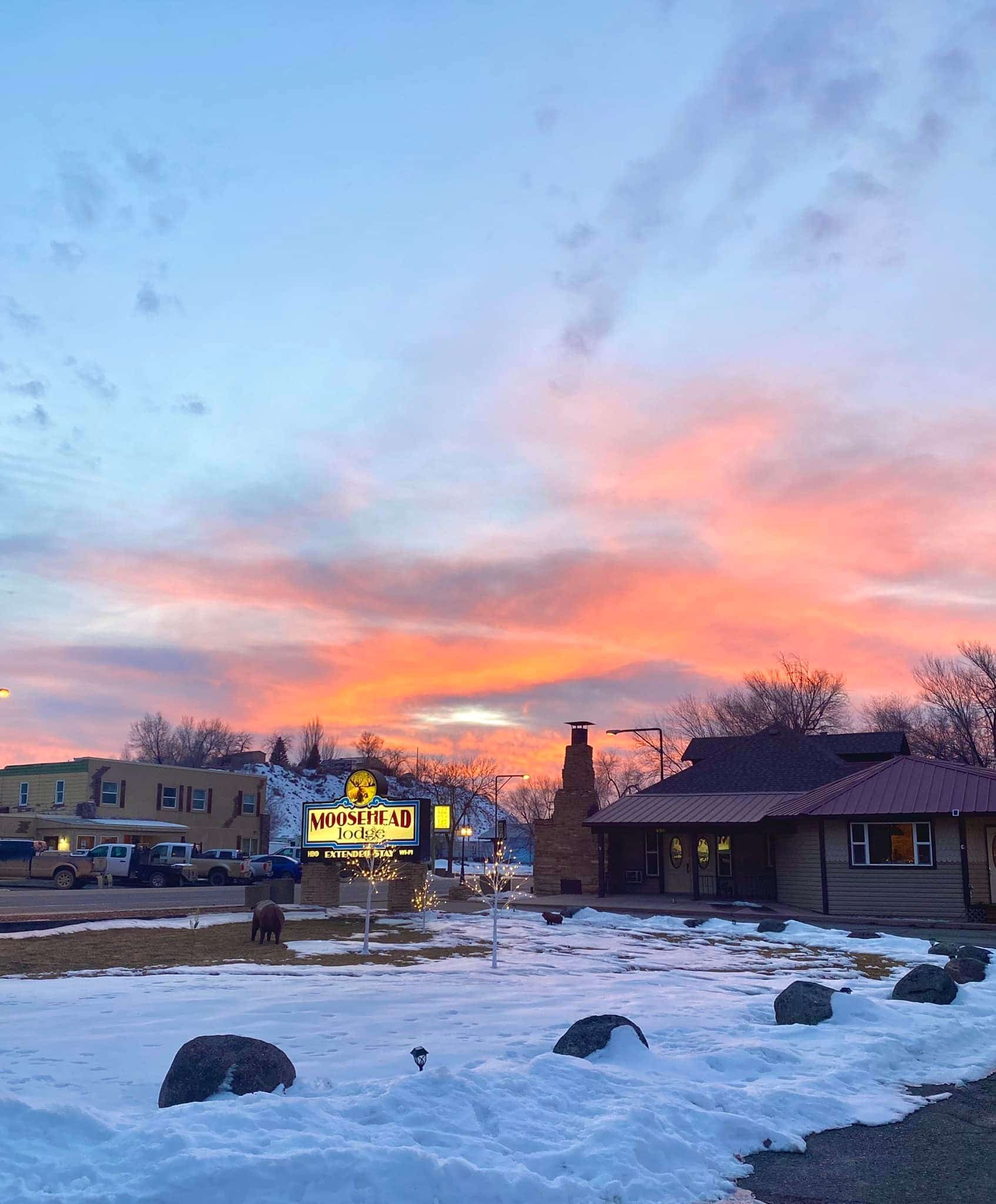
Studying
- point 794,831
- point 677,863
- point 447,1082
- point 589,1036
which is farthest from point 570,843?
point 447,1082

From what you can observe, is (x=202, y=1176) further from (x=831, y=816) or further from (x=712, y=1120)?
(x=831, y=816)

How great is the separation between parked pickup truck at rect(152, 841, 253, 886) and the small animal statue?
24.0 meters

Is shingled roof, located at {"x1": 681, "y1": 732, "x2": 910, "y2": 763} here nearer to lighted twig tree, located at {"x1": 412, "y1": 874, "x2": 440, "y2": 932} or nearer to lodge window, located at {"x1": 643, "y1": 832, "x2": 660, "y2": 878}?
lodge window, located at {"x1": 643, "y1": 832, "x2": 660, "y2": 878}

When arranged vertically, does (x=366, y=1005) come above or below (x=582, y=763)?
below

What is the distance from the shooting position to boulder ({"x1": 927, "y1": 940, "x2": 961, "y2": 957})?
20.9m

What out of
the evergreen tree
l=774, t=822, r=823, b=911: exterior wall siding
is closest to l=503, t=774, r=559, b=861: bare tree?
the evergreen tree

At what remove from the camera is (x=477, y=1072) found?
29.1 feet

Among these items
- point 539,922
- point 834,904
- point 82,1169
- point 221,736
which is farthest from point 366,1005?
point 221,736

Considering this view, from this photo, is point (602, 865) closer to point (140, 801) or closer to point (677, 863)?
point (677, 863)

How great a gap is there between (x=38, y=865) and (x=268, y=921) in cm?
2317

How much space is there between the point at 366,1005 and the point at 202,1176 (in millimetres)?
7913

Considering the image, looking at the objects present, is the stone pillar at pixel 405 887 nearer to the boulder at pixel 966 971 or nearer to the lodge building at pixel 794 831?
the lodge building at pixel 794 831

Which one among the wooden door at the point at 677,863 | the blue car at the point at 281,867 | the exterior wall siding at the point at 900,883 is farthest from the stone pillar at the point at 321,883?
the blue car at the point at 281,867

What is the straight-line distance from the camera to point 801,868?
108 feet
